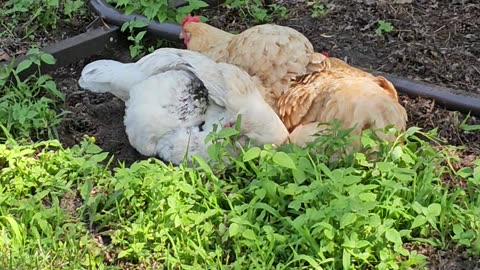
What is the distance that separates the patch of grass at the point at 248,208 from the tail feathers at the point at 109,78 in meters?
0.41

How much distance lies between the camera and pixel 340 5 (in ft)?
15.4

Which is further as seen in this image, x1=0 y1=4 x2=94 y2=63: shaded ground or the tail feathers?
x1=0 y1=4 x2=94 y2=63: shaded ground

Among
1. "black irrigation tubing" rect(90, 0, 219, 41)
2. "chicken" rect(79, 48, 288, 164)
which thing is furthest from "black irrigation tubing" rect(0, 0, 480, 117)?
"chicken" rect(79, 48, 288, 164)

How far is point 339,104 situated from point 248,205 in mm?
658

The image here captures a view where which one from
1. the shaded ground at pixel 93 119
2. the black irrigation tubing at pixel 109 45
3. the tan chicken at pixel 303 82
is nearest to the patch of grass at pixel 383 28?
the black irrigation tubing at pixel 109 45

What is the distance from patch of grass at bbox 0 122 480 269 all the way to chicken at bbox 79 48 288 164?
114 mm

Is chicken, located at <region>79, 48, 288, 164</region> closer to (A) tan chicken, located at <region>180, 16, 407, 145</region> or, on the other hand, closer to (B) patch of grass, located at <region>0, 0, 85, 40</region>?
(A) tan chicken, located at <region>180, 16, 407, 145</region>

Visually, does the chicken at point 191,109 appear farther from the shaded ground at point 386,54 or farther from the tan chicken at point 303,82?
the shaded ground at point 386,54

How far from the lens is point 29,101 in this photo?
379cm

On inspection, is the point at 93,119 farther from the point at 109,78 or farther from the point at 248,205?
the point at 248,205

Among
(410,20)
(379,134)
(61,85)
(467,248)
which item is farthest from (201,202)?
(410,20)

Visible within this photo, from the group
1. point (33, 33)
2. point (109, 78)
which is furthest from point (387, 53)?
point (33, 33)

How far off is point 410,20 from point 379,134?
1498mm

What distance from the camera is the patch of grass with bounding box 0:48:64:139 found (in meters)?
3.60
